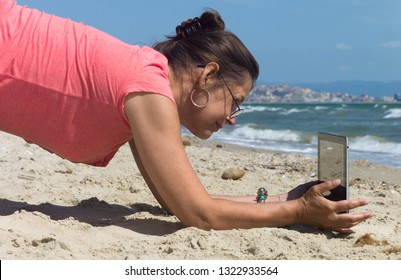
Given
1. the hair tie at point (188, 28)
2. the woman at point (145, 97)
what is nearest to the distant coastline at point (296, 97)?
the hair tie at point (188, 28)

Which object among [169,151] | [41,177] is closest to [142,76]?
[169,151]

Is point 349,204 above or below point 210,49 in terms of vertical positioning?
below

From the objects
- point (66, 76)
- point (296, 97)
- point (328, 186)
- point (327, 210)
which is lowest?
point (327, 210)

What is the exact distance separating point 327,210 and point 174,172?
733 millimetres

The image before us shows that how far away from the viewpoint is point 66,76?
2.85m

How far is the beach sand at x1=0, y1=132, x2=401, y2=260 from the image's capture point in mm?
2672

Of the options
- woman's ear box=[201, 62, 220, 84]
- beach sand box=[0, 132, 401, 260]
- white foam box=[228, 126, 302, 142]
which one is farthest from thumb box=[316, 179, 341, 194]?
white foam box=[228, 126, 302, 142]

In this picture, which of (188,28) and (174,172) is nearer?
(174,172)

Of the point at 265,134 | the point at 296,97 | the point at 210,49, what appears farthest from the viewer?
the point at 296,97

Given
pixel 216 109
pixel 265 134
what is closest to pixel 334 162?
pixel 216 109

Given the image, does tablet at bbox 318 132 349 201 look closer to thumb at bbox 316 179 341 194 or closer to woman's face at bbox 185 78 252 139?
thumb at bbox 316 179 341 194

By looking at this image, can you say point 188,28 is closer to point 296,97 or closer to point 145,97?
point 145,97

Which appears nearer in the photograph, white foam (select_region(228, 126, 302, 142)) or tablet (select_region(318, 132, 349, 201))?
tablet (select_region(318, 132, 349, 201))

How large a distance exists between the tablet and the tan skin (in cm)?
10
